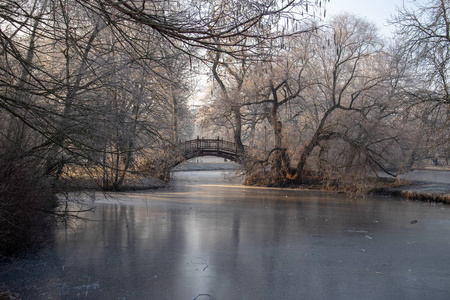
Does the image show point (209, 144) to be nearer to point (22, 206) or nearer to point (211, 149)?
point (211, 149)

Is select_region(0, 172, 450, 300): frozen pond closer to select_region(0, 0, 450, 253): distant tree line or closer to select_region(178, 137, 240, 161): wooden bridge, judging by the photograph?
select_region(0, 0, 450, 253): distant tree line

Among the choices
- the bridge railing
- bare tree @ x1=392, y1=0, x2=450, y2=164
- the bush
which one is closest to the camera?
the bush

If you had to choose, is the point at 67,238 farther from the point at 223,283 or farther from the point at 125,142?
the point at 223,283

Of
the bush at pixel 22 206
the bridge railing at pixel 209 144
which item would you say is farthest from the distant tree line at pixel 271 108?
the bridge railing at pixel 209 144

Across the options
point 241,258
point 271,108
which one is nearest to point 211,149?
point 271,108

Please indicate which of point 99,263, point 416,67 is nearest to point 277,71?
point 416,67

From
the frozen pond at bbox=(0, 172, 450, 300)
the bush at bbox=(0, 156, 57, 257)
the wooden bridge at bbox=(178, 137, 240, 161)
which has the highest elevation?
the wooden bridge at bbox=(178, 137, 240, 161)

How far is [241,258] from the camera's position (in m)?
7.55

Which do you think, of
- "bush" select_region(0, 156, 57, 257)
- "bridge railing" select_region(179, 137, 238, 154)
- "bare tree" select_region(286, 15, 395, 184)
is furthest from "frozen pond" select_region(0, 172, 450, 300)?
"bridge railing" select_region(179, 137, 238, 154)

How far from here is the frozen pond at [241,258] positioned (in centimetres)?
586

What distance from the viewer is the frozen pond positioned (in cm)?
586

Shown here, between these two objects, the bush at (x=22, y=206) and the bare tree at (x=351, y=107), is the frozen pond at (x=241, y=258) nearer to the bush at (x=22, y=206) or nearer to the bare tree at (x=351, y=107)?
the bush at (x=22, y=206)

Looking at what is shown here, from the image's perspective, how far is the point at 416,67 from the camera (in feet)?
45.7

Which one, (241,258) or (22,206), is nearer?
(22,206)
